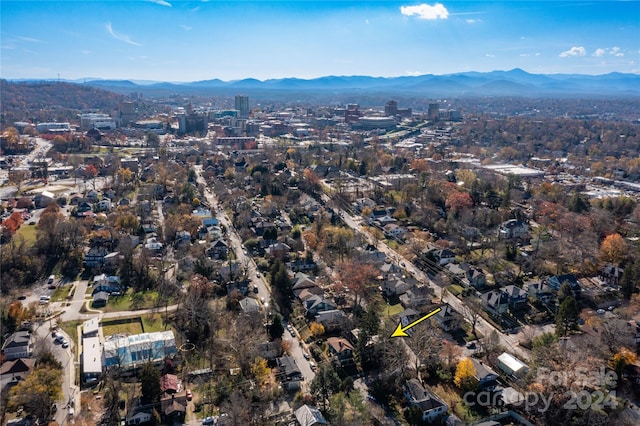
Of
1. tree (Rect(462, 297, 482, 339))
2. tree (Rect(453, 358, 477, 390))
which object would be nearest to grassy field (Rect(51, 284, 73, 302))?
tree (Rect(453, 358, 477, 390))

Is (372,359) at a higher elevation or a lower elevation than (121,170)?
lower

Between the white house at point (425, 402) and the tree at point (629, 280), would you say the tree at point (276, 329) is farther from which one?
the tree at point (629, 280)

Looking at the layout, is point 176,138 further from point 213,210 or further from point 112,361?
point 112,361

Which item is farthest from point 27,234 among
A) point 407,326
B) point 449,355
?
point 449,355

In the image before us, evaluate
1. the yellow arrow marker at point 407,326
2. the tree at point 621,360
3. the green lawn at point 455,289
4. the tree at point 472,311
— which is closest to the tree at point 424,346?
the yellow arrow marker at point 407,326

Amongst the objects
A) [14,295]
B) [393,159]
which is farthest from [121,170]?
[393,159]

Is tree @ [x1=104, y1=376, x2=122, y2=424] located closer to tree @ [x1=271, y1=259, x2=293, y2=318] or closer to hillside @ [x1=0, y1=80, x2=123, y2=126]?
tree @ [x1=271, y1=259, x2=293, y2=318]
